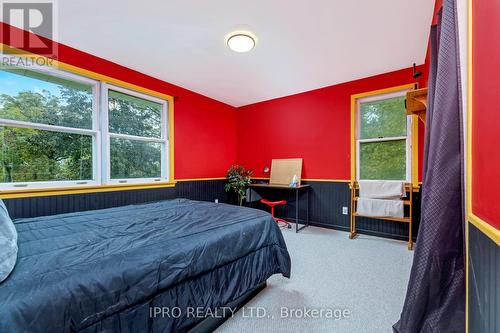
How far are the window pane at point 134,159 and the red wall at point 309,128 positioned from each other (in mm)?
1984

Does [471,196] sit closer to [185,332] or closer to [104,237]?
[185,332]

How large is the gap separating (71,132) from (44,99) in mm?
416

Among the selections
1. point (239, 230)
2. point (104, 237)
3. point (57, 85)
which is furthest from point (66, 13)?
point (239, 230)

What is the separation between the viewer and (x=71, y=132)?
2.58 meters

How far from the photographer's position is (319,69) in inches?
123

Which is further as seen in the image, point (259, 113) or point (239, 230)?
point (259, 113)

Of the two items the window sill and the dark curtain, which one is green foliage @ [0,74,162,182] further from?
the dark curtain

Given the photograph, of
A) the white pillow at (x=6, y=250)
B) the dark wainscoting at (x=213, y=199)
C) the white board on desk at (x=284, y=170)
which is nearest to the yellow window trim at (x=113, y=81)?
the dark wainscoting at (x=213, y=199)

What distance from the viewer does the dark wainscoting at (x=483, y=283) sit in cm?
61

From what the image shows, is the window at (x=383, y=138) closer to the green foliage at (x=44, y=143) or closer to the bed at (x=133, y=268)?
the bed at (x=133, y=268)

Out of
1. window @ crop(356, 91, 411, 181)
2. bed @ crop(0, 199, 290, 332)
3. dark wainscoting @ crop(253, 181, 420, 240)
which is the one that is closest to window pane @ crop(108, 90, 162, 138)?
bed @ crop(0, 199, 290, 332)

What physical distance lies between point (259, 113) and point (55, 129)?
3.33 meters

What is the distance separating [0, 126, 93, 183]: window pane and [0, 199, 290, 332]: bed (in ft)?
2.52

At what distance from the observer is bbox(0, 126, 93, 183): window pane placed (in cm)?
218
